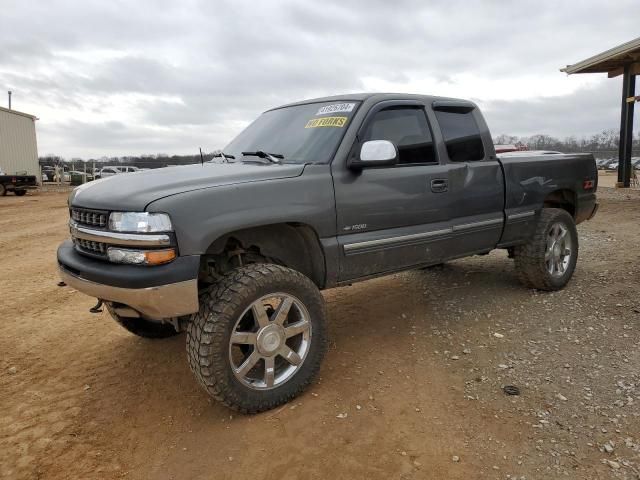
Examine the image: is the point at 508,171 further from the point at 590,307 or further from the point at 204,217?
the point at 204,217

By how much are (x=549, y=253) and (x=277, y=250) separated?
10.4ft

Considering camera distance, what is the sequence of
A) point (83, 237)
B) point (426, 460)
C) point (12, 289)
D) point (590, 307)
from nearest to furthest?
1. point (426, 460)
2. point (83, 237)
3. point (590, 307)
4. point (12, 289)

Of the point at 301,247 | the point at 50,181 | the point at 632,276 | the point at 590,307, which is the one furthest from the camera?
the point at 50,181

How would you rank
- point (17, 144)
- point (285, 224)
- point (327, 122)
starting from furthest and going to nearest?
point (17, 144), point (327, 122), point (285, 224)

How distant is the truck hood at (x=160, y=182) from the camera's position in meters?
2.88

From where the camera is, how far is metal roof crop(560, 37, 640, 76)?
1236 centimetres

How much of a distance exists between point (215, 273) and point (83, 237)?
0.85m

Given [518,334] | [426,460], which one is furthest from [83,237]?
[518,334]

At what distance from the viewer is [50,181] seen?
111 ft

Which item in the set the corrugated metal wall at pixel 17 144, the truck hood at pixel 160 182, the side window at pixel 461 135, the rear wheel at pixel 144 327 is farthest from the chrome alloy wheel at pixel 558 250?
the corrugated metal wall at pixel 17 144

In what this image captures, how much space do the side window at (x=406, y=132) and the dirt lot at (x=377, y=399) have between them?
5.11ft

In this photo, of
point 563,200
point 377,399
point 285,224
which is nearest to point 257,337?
point 285,224

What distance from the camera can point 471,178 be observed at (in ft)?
14.4

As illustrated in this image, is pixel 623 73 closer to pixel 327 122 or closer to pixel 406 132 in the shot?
pixel 406 132
